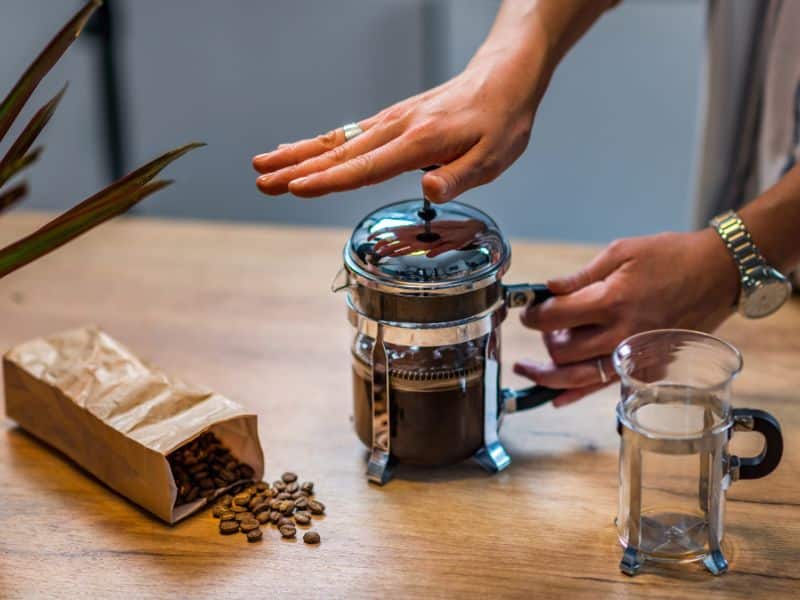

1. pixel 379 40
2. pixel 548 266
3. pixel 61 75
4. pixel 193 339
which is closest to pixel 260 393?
pixel 193 339

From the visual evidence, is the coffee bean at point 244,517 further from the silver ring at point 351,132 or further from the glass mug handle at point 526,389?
the silver ring at point 351,132

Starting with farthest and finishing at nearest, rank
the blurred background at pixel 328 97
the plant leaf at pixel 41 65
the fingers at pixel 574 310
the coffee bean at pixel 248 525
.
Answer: the blurred background at pixel 328 97 → the fingers at pixel 574 310 → the coffee bean at pixel 248 525 → the plant leaf at pixel 41 65

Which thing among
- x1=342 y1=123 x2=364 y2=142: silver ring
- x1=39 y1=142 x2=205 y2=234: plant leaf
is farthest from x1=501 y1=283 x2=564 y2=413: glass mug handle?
x1=39 y1=142 x2=205 y2=234: plant leaf

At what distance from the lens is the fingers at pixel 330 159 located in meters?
1.06

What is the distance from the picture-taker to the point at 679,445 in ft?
3.13

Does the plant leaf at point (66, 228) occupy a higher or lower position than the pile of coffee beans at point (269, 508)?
higher

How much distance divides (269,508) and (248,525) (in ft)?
0.12

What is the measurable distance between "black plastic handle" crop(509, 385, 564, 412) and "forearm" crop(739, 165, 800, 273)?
278 mm

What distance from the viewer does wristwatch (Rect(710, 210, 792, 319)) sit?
1196 mm

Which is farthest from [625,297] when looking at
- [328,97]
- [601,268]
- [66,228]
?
[328,97]

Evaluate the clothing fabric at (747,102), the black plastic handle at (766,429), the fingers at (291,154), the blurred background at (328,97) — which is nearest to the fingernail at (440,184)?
the fingers at (291,154)

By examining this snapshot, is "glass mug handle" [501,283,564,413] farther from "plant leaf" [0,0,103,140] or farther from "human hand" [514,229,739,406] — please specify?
"plant leaf" [0,0,103,140]

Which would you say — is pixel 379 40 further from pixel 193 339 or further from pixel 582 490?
pixel 582 490

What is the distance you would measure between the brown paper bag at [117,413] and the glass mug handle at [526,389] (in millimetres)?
275
